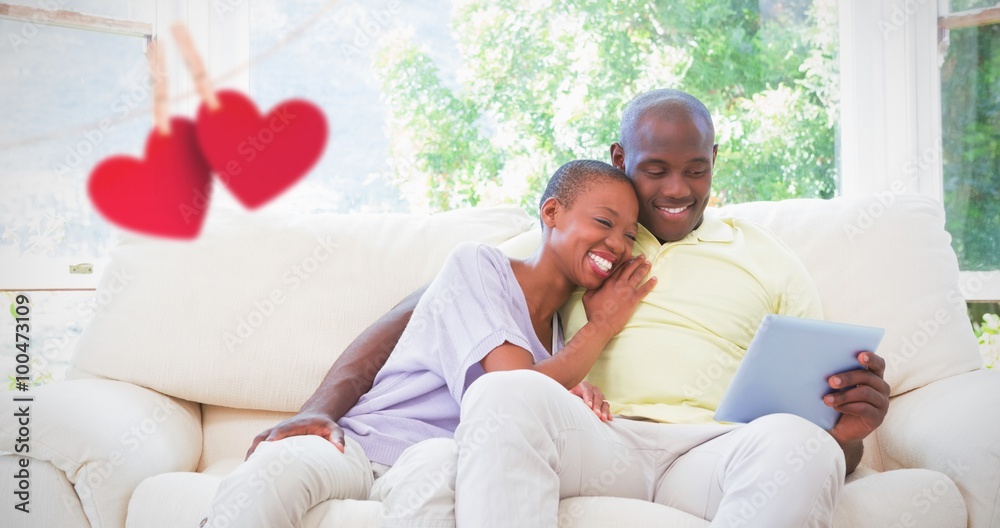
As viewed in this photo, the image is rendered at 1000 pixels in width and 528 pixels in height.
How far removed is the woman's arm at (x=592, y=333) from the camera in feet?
4.61

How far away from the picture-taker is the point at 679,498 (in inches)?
52.7

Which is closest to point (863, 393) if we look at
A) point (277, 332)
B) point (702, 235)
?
point (702, 235)

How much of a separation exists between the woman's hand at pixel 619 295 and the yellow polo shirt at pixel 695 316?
0.04 metres

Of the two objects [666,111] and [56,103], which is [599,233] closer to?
[666,111]

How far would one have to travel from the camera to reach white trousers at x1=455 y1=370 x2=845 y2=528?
3.72ft

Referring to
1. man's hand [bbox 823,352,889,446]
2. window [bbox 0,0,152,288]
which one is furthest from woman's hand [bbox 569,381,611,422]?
window [bbox 0,0,152,288]

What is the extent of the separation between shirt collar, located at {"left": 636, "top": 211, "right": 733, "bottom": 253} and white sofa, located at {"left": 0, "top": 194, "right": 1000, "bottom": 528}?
20cm

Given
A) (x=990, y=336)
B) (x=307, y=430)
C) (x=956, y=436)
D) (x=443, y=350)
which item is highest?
(x=443, y=350)

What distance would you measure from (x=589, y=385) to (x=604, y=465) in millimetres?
164

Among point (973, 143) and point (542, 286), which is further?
point (973, 143)

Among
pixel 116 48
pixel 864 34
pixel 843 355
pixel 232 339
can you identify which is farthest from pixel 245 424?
pixel 864 34

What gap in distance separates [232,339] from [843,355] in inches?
49.3

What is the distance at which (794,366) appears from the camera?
126 cm

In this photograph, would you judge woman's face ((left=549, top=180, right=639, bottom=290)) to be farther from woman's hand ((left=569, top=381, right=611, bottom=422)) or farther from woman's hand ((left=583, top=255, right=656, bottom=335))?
woman's hand ((left=569, top=381, right=611, bottom=422))
